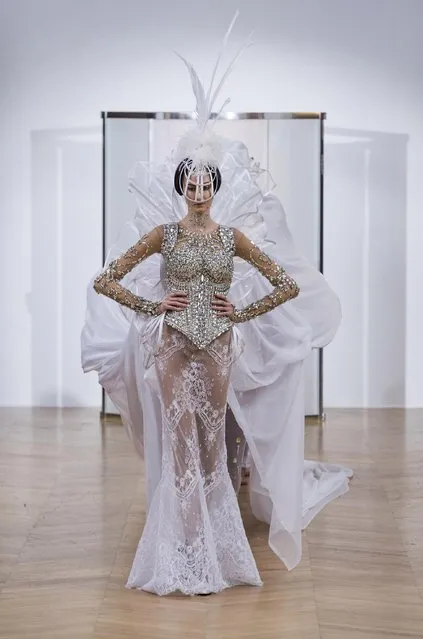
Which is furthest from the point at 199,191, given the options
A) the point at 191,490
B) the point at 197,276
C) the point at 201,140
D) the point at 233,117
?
the point at 233,117

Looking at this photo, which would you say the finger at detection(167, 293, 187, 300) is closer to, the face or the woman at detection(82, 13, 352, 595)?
the woman at detection(82, 13, 352, 595)

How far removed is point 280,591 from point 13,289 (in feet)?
14.5

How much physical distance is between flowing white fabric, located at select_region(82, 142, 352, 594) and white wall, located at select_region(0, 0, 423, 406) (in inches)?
108

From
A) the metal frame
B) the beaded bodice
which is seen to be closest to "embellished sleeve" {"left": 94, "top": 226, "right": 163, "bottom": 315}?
the beaded bodice

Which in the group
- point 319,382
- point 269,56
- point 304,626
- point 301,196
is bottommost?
point 304,626

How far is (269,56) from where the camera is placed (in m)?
8.66

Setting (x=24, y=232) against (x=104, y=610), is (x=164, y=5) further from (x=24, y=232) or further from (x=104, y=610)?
(x=104, y=610)

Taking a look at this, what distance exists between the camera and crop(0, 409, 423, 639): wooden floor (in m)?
4.45

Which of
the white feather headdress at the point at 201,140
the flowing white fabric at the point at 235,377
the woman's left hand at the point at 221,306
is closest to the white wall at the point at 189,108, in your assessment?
the flowing white fabric at the point at 235,377

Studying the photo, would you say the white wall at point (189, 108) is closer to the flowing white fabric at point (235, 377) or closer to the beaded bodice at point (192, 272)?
the flowing white fabric at point (235, 377)

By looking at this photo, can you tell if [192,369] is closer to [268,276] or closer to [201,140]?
[268,276]

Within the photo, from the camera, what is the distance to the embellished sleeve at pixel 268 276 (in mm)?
4824

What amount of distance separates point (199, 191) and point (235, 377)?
91 centimetres

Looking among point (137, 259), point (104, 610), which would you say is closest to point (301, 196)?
point (137, 259)
